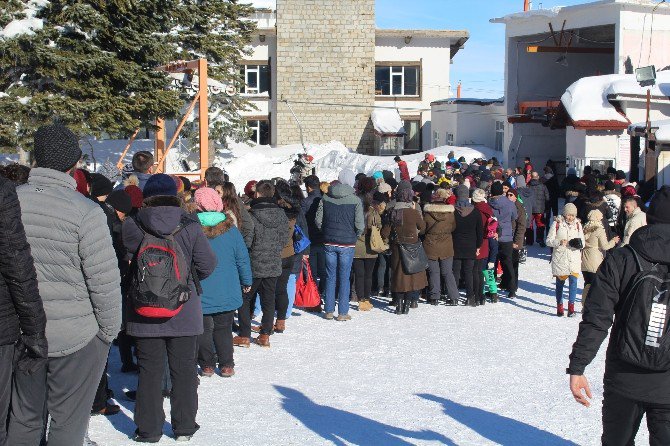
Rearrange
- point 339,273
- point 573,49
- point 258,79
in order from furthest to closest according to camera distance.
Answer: point 258,79, point 573,49, point 339,273

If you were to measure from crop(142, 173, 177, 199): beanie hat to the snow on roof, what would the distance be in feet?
116

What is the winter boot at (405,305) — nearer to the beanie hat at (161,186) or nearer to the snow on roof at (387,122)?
the beanie hat at (161,186)

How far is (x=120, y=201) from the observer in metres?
7.51

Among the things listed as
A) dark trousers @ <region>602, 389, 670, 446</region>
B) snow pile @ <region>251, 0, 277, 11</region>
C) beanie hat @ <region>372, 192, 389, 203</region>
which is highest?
snow pile @ <region>251, 0, 277, 11</region>

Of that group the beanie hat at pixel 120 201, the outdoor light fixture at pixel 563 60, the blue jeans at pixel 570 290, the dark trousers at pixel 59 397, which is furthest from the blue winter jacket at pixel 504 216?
the outdoor light fixture at pixel 563 60

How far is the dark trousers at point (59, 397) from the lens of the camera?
4.29 metres

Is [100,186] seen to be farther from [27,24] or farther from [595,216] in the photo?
[27,24]

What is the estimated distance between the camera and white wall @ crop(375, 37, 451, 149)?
145 ft

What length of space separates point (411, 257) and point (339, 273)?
1032 mm

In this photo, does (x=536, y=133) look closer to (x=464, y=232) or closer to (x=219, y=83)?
(x=219, y=83)

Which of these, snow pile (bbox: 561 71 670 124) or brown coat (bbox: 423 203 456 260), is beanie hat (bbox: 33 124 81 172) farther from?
snow pile (bbox: 561 71 670 124)

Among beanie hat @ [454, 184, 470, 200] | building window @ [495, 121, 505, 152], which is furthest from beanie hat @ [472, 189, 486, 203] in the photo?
building window @ [495, 121, 505, 152]

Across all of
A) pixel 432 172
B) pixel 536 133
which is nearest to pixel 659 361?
pixel 432 172

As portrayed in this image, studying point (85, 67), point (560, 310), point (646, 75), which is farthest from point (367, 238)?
point (646, 75)
